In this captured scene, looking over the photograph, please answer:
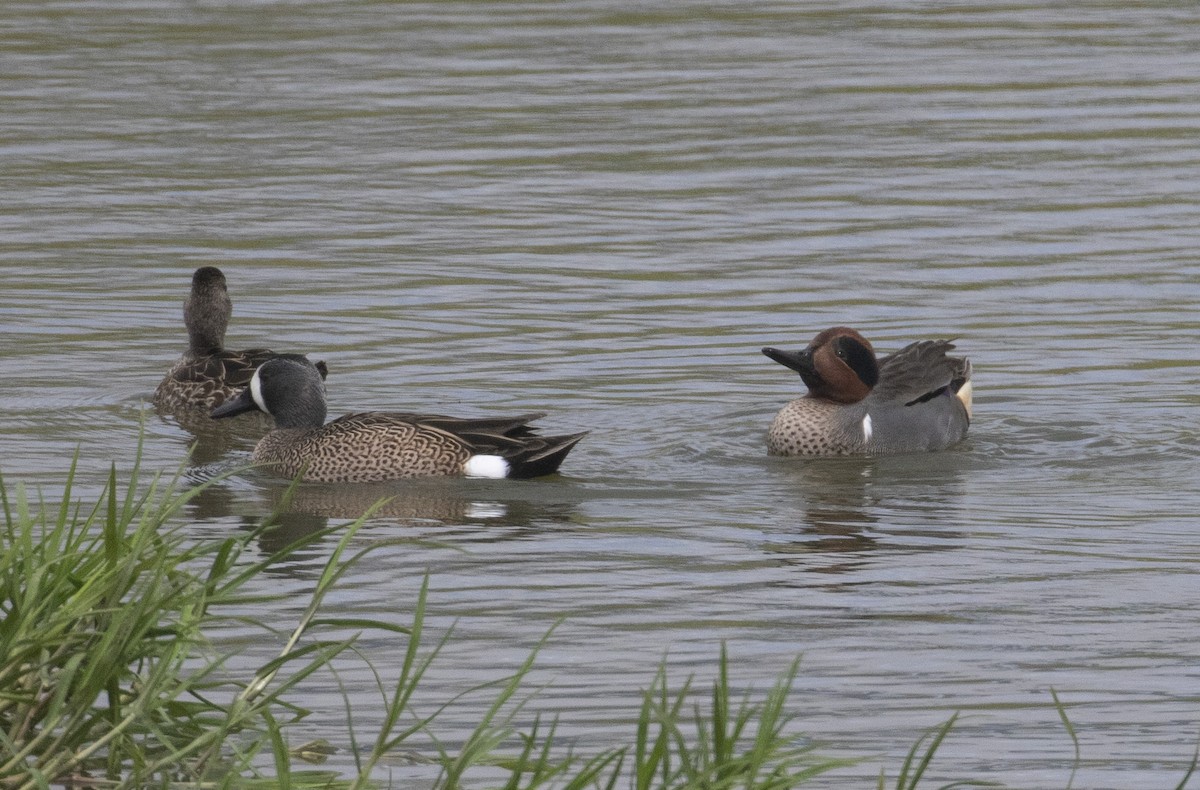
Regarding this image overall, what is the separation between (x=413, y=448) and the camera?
1024 cm

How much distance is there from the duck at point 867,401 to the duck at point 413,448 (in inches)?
48.4

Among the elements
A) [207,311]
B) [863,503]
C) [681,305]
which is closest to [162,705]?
[863,503]

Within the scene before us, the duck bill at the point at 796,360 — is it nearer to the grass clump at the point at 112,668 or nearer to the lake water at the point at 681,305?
the lake water at the point at 681,305

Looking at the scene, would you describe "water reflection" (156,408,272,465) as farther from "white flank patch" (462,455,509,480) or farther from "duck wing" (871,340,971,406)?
"duck wing" (871,340,971,406)

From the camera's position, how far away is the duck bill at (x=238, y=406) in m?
11.2

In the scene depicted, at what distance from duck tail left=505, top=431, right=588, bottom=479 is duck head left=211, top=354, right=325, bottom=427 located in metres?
1.29

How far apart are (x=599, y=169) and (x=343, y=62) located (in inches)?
208

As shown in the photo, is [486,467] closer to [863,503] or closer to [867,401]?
[863,503]

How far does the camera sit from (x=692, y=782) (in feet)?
15.5

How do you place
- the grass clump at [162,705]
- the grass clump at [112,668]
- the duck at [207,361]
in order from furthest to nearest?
1. the duck at [207,361]
2. the grass clump at [112,668]
3. the grass clump at [162,705]

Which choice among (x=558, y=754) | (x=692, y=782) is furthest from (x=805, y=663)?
(x=692, y=782)

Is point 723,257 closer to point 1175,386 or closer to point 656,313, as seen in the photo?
point 656,313

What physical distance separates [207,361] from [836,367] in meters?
3.27

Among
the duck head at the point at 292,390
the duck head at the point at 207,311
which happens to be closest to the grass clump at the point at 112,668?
the duck head at the point at 292,390
